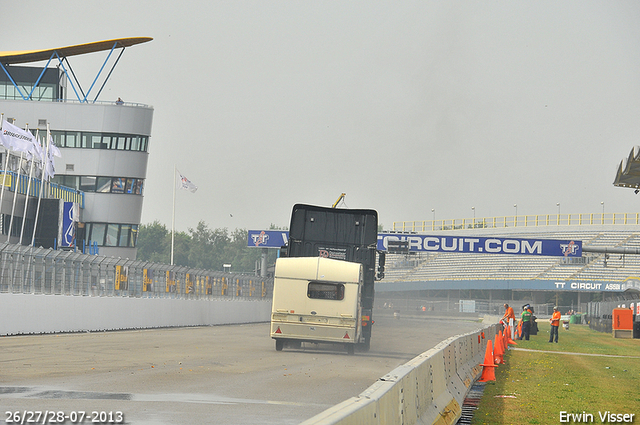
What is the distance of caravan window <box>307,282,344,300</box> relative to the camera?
22.4 meters

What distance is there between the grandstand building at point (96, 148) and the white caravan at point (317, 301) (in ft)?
133

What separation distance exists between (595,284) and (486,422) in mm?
80414

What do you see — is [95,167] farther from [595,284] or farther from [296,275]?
[595,284]

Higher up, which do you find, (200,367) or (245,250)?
(245,250)

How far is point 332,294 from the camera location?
73.7ft

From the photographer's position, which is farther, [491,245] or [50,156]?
[491,245]

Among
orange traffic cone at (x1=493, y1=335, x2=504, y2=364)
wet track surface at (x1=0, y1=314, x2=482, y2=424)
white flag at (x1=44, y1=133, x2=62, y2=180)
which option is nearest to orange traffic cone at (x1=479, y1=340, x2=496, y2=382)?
wet track surface at (x1=0, y1=314, x2=482, y2=424)

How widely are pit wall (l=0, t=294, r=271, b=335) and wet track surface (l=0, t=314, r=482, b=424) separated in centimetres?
128

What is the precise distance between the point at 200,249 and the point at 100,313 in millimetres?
138772

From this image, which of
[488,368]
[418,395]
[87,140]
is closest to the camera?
[418,395]

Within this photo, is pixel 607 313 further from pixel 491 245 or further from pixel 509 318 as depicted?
pixel 491 245

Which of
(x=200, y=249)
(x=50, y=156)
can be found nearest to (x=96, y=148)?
(x=50, y=156)

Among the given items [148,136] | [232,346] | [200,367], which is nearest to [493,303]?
[148,136]

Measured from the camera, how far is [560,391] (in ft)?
49.6
